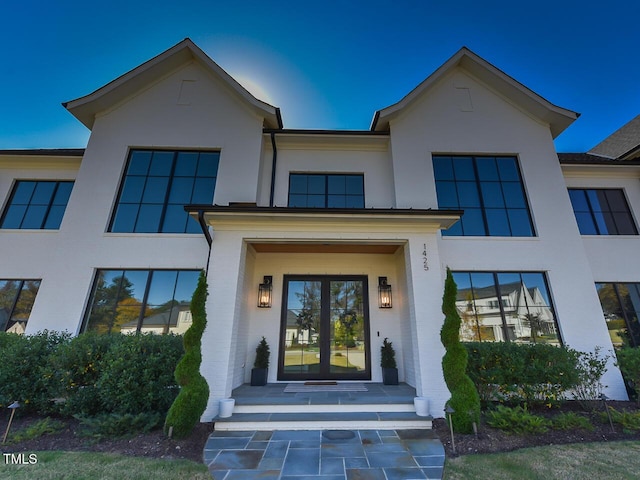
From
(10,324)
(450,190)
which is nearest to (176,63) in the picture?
(10,324)

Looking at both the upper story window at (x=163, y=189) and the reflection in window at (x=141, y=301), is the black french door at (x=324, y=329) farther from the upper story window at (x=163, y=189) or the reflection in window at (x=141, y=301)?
the upper story window at (x=163, y=189)

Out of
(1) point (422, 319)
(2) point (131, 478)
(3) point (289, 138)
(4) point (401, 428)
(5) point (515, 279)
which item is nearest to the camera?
(2) point (131, 478)

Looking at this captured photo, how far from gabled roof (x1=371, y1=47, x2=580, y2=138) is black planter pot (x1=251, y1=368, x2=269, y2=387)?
25.3 ft

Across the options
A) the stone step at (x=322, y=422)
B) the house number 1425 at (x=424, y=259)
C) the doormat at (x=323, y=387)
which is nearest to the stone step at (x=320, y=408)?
the stone step at (x=322, y=422)

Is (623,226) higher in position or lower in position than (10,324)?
higher

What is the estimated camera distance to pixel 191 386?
4.18 meters

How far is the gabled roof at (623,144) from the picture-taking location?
8.70 m

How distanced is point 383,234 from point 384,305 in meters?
2.22

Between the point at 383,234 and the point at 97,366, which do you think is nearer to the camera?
the point at 97,366

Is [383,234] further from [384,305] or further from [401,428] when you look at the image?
[401,428]

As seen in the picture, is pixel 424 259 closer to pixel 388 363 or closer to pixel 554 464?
pixel 388 363

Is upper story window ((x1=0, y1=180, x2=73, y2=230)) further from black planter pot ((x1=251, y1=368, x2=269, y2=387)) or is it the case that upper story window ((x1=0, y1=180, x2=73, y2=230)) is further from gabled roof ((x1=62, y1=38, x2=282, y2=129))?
black planter pot ((x1=251, y1=368, x2=269, y2=387))

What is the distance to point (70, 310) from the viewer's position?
620 cm

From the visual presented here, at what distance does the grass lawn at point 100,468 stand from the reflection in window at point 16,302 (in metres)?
4.40
